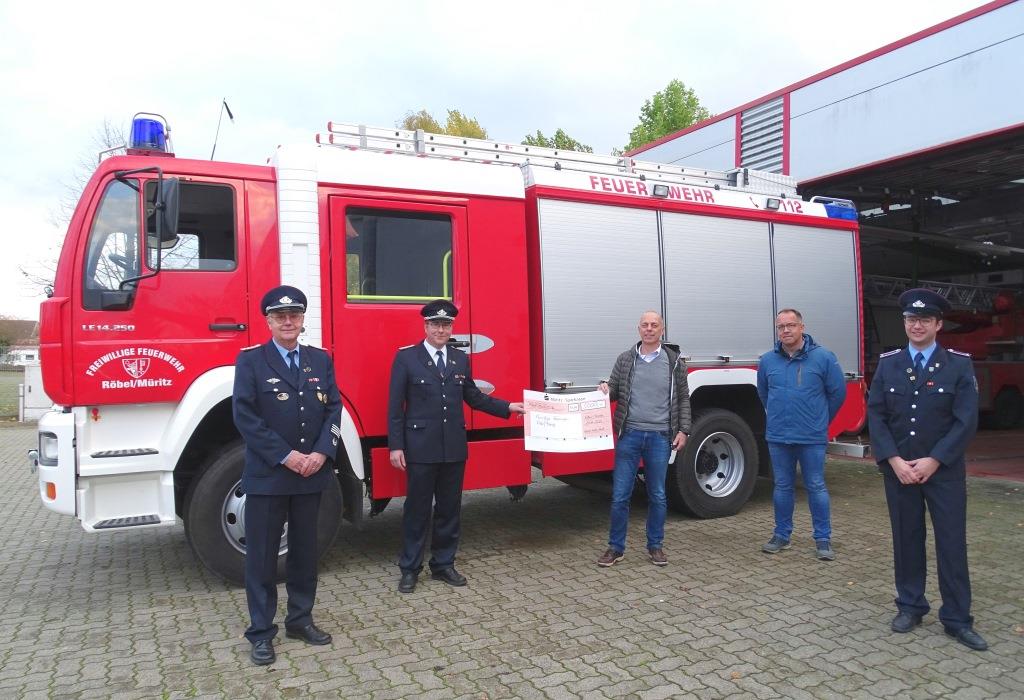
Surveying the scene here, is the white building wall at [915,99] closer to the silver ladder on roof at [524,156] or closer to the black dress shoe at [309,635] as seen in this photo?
the silver ladder on roof at [524,156]

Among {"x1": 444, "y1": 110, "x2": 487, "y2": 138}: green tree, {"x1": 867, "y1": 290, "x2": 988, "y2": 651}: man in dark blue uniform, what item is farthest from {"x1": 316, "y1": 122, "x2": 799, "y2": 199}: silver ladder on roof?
{"x1": 444, "y1": 110, "x2": 487, "y2": 138}: green tree

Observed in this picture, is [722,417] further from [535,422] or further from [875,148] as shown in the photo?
[875,148]

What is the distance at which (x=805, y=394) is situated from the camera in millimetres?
5551

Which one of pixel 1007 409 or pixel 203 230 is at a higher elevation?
pixel 203 230

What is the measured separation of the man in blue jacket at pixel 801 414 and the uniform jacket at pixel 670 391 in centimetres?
86

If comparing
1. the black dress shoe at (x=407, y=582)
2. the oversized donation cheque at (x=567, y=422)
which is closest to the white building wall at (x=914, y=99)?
the oversized donation cheque at (x=567, y=422)

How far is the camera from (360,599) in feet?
15.4

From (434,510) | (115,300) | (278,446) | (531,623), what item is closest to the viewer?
(278,446)

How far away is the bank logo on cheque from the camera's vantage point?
4348 mm

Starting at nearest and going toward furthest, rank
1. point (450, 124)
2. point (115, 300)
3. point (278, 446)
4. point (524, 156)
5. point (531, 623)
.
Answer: point (278, 446) < point (531, 623) < point (115, 300) < point (524, 156) < point (450, 124)

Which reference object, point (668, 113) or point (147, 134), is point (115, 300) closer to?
point (147, 134)

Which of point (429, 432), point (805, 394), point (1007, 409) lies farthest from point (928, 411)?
point (1007, 409)

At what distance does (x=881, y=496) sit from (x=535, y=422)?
15.3ft

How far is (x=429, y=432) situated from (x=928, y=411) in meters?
2.85
